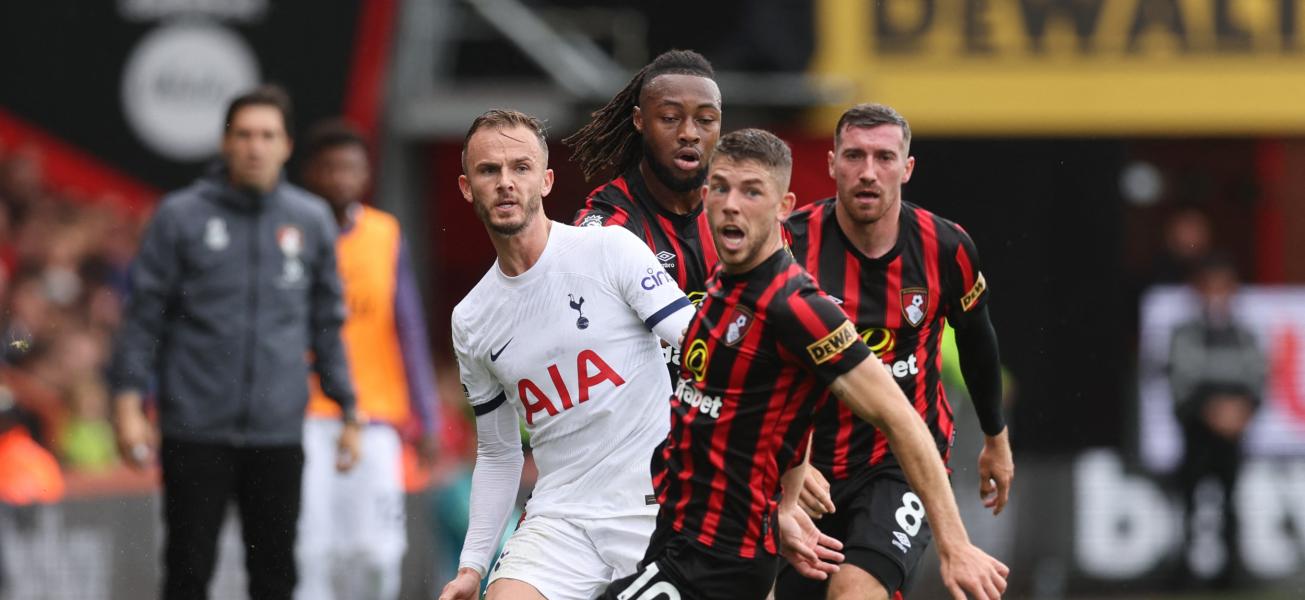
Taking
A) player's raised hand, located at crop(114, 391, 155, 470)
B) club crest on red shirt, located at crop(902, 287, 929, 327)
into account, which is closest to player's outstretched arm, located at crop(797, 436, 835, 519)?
club crest on red shirt, located at crop(902, 287, 929, 327)

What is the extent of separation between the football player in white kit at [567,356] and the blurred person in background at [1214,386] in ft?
27.8

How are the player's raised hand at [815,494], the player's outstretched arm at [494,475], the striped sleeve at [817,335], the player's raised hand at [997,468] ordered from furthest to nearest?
the player's raised hand at [997,468] → the player's outstretched arm at [494,475] → the player's raised hand at [815,494] → the striped sleeve at [817,335]

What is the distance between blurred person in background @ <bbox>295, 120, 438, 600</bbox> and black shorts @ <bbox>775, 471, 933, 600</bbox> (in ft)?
9.87

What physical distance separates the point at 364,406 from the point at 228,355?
1363mm

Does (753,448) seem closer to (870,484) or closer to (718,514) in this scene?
(718,514)

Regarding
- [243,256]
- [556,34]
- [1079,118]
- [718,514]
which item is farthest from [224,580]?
[1079,118]

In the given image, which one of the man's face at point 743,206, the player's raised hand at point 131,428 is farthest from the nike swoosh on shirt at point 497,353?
the player's raised hand at point 131,428

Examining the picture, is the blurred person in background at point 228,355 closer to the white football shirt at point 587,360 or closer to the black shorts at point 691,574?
the white football shirt at point 587,360

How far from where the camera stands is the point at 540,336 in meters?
6.39

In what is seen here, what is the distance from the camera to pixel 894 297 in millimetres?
6887

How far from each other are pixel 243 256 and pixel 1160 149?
31.3ft

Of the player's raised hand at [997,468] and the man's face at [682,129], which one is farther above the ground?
the man's face at [682,129]

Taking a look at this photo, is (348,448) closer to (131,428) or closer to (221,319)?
(221,319)

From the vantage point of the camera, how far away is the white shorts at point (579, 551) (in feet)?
20.7
